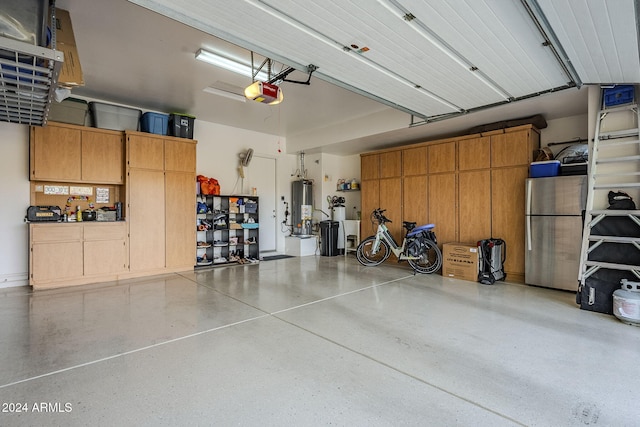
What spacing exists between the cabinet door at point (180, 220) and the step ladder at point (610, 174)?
6.11 m

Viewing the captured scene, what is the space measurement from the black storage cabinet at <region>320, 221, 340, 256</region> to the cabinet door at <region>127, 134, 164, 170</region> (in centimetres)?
385

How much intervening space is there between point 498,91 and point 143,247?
608 centimetres

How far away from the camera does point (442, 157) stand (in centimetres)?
581

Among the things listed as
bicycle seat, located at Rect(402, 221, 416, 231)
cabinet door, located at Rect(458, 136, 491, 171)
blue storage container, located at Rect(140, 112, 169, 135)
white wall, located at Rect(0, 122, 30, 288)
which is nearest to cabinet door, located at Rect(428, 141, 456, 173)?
cabinet door, located at Rect(458, 136, 491, 171)

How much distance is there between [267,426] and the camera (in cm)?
163

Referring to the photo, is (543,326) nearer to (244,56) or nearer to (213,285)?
(213,285)

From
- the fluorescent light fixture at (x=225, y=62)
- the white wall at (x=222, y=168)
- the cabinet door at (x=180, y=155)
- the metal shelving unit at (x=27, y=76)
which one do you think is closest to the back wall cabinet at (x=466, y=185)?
the white wall at (x=222, y=168)

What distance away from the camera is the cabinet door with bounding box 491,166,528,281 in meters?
4.87

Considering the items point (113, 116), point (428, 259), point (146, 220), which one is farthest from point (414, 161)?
point (113, 116)

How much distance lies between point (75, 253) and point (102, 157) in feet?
5.29

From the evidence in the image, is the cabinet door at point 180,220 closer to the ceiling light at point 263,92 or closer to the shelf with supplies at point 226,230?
the shelf with supplies at point 226,230

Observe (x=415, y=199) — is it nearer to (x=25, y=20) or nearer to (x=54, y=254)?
(x=25, y=20)

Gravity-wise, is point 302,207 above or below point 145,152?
below

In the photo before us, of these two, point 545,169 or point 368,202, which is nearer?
point 545,169
